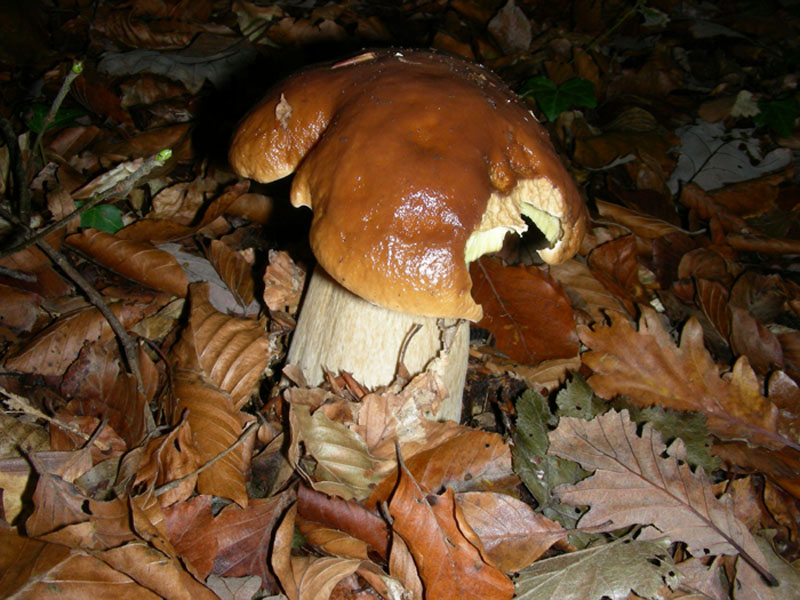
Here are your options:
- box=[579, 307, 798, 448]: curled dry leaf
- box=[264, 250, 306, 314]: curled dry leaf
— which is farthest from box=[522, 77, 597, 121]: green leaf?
box=[264, 250, 306, 314]: curled dry leaf

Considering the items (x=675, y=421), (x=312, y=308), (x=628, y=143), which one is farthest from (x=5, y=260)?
(x=628, y=143)

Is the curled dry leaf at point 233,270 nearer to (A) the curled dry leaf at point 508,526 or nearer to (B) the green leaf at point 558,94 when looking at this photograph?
(A) the curled dry leaf at point 508,526

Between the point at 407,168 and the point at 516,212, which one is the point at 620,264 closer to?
the point at 516,212

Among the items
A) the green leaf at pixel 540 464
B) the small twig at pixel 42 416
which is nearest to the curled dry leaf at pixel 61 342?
the small twig at pixel 42 416

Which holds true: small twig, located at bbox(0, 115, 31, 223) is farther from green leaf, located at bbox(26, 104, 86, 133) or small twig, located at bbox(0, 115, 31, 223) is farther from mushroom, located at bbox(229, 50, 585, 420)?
mushroom, located at bbox(229, 50, 585, 420)

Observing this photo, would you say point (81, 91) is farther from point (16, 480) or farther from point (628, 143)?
point (628, 143)

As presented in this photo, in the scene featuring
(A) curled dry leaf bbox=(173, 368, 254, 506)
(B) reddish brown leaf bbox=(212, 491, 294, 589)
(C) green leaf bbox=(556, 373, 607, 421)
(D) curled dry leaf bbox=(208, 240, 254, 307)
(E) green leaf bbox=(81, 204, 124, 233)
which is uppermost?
(E) green leaf bbox=(81, 204, 124, 233)
